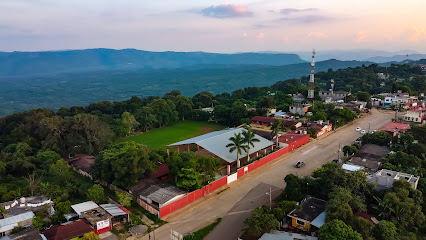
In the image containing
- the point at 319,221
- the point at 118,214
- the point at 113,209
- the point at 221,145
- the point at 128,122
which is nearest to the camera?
the point at 319,221

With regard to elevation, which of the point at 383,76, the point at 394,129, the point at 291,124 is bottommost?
the point at 291,124

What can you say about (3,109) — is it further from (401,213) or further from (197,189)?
(401,213)

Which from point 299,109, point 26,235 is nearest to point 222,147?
point 26,235

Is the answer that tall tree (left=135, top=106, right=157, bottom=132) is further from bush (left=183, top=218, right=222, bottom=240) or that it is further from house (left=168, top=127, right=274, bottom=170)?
bush (left=183, top=218, right=222, bottom=240)

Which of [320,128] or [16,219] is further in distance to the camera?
[320,128]

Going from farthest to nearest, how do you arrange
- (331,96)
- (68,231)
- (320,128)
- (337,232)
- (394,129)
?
(331,96) < (320,128) < (394,129) < (68,231) < (337,232)

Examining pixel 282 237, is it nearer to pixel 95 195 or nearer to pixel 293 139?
pixel 95 195

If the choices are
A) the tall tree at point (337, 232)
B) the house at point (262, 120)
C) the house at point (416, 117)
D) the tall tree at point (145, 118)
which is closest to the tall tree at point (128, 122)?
the tall tree at point (145, 118)
